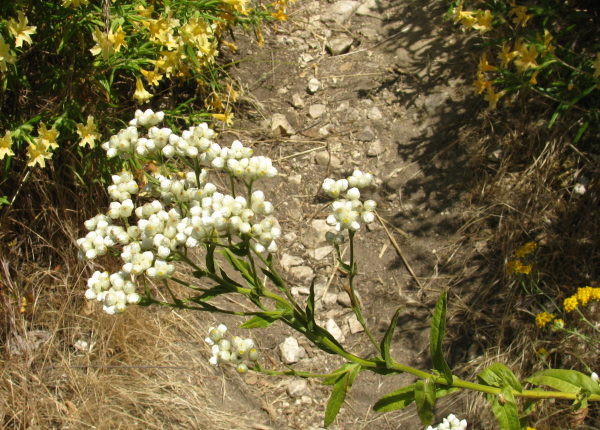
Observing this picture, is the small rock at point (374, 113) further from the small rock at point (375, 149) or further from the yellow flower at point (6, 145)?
the yellow flower at point (6, 145)

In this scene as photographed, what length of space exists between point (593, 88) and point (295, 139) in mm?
1918

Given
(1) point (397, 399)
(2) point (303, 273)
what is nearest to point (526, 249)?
(2) point (303, 273)

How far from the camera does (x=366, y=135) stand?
3.94m

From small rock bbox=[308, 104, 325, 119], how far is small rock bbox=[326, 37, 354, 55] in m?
0.55

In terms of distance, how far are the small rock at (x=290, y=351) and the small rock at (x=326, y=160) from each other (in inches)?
48.8

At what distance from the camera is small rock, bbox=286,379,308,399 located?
309cm

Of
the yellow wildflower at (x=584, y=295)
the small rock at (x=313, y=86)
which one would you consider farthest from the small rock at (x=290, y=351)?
the small rock at (x=313, y=86)

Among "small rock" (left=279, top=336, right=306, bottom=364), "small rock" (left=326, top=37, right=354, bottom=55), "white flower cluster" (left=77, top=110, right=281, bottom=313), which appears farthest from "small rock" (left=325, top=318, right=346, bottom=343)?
"small rock" (left=326, top=37, right=354, bottom=55)

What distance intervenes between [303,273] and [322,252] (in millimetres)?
190

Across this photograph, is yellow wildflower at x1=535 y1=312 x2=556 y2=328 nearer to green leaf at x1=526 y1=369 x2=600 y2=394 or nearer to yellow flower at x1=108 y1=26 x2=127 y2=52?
green leaf at x1=526 y1=369 x2=600 y2=394

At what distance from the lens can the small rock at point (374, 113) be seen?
13.1 feet

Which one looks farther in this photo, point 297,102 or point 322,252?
point 297,102

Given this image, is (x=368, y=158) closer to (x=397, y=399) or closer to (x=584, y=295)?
(x=584, y=295)

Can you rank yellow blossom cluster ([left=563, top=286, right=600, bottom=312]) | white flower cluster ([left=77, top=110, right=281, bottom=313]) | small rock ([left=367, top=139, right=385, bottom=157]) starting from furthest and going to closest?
1. small rock ([left=367, top=139, right=385, bottom=157])
2. yellow blossom cluster ([left=563, top=286, right=600, bottom=312])
3. white flower cluster ([left=77, top=110, right=281, bottom=313])
